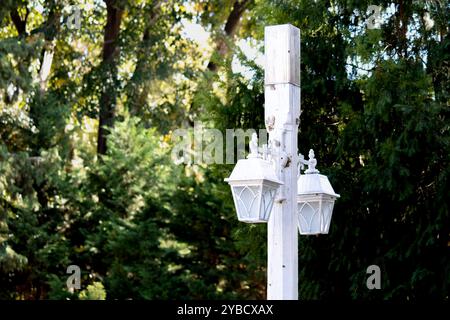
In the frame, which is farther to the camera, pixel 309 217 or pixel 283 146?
pixel 309 217

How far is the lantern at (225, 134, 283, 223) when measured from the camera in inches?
190

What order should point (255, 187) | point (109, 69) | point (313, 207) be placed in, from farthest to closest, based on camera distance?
point (109, 69), point (313, 207), point (255, 187)

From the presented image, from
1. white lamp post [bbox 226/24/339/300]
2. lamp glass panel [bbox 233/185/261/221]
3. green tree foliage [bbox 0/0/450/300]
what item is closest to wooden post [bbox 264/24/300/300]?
white lamp post [bbox 226/24/339/300]

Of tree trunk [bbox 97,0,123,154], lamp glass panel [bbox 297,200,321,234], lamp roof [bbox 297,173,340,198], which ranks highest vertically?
tree trunk [bbox 97,0,123,154]

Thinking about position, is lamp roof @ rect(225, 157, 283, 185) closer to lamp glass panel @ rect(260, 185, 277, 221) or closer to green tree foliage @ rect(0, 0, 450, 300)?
lamp glass panel @ rect(260, 185, 277, 221)

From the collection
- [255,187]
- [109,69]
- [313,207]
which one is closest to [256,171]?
[255,187]

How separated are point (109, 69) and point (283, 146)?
47.4 feet

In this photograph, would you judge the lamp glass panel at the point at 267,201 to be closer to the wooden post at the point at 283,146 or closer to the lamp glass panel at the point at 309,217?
the wooden post at the point at 283,146

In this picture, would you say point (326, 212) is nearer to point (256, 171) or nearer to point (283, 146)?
point (283, 146)

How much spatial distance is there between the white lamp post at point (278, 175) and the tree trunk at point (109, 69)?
1393cm

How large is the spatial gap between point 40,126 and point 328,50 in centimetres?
707

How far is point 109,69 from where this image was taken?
19109 mm

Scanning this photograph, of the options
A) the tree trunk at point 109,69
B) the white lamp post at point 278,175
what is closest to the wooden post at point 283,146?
the white lamp post at point 278,175

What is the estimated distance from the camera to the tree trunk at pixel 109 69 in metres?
19.1
